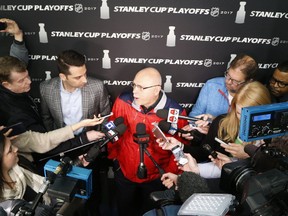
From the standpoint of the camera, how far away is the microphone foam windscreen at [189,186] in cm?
116

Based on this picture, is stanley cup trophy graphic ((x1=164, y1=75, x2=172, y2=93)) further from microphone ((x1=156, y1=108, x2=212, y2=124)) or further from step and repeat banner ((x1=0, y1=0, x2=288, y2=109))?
microphone ((x1=156, y1=108, x2=212, y2=124))

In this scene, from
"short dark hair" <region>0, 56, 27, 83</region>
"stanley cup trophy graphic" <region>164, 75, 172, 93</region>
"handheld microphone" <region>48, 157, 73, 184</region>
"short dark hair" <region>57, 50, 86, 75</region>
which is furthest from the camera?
"stanley cup trophy graphic" <region>164, 75, 172, 93</region>

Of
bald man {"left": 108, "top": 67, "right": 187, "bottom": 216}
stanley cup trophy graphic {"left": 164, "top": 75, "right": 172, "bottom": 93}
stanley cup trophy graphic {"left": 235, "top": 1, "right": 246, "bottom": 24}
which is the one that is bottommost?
bald man {"left": 108, "top": 67, "right": 187, "bottom": 216}

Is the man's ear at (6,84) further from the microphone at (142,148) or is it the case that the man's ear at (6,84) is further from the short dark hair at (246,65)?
the short dark hair at (246,65)

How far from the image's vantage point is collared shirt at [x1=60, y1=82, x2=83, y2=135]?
8.48ft

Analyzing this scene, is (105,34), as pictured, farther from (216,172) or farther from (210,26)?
(216,172)

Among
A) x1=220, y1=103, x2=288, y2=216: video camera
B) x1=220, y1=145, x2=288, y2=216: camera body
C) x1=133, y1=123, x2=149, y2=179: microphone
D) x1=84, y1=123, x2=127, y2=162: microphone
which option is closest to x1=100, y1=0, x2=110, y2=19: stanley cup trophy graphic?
x1=84, y1=123, x2=127, y2=162: microphone

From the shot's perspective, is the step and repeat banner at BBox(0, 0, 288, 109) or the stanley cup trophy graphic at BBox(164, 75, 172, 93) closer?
the step and repeat banner at BBox(0, 0, 288, 109)

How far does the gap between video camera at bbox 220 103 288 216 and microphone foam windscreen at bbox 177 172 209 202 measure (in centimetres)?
16

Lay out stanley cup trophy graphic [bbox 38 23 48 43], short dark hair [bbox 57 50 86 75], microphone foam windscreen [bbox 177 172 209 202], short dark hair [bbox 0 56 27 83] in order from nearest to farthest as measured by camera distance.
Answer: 1. microphone foam windscreen [bbox 177 172 209 202]
2. short dark hair [bbox 0 56 27 83]
3. short dark hair [bbox 57 50 86 75]
4. stanley cup trophy graphic [bbox 38 23 48 43]

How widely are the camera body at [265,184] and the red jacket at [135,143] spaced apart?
3.76 ft

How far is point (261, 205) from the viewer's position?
971mm

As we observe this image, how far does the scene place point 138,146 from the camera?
7.80 ft

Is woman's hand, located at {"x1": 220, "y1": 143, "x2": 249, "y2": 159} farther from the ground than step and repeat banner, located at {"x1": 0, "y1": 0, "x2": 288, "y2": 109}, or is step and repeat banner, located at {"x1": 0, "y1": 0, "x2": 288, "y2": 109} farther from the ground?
step and repeat banner, located at {"x1": 0, "y1": 0, "x2": 288, "y2": 109}
